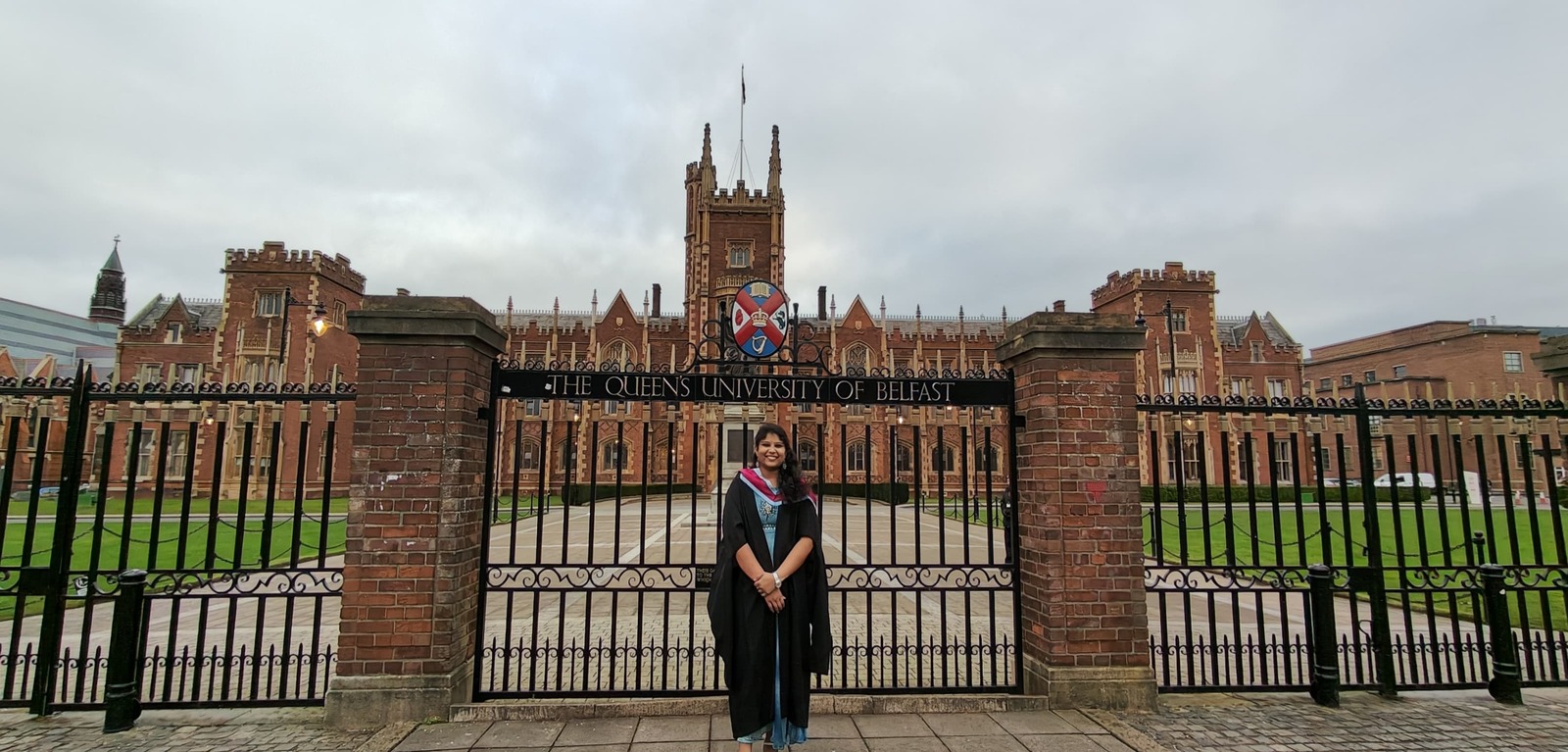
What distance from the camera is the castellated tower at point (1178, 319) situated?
43.2 m

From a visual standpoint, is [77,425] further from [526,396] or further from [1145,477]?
[1145,477]

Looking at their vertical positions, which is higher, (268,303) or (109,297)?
(109,297)

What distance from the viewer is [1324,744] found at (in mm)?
4605

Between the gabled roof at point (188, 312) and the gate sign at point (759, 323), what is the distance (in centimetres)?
5302

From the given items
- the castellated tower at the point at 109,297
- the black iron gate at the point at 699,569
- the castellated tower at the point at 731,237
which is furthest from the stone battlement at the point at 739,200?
the castellated tower at the point at 109,297

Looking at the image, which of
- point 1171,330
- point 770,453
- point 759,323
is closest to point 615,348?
point 1171,330

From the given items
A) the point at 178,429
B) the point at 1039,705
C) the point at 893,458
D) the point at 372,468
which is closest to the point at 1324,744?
the point at 1039,705

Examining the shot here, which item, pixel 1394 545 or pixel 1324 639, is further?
pixel 1394 545

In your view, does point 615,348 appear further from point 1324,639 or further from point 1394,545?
point 1324,639

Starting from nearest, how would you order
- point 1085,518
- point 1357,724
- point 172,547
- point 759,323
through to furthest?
point 1357,724 < point 1085,518 < point 759,323 < point 172,547

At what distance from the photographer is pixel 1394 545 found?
16734mm

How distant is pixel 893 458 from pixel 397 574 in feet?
11.9

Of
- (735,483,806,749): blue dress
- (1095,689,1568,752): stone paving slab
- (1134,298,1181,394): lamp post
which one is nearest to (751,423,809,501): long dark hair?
(735,483,806,749): blue dress

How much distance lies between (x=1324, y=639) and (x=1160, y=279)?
43134mm
